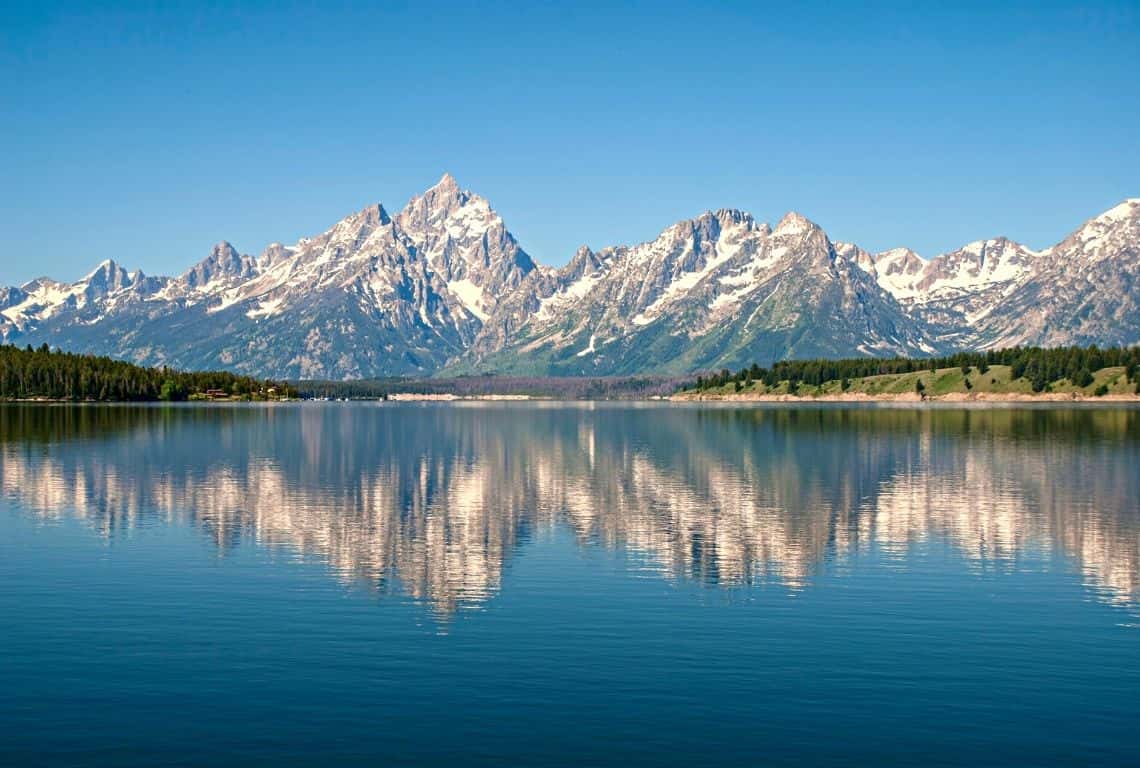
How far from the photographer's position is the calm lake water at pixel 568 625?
3425 centimetres

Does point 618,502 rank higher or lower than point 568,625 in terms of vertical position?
higher

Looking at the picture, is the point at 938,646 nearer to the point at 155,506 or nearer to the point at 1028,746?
the point at 1028,746

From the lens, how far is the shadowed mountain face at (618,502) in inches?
2557

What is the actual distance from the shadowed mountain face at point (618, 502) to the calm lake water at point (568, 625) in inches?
19.9

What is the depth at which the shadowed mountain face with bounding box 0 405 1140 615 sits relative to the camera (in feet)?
213

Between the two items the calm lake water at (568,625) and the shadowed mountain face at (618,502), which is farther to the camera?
the shadowed mountain face at (618,502)

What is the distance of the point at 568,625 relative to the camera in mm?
48500

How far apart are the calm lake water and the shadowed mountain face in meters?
0.51

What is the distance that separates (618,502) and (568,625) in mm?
45238

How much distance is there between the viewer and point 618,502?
93562 millimetres

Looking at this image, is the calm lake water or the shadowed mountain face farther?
the shadowed mountain face

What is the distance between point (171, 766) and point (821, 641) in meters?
24.9

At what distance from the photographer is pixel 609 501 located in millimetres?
94312

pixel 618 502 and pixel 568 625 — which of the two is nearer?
pixel 568 625
